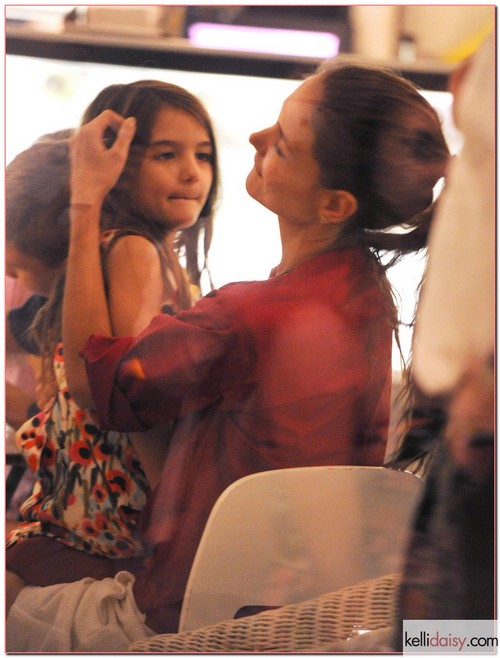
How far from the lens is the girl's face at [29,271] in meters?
1.21

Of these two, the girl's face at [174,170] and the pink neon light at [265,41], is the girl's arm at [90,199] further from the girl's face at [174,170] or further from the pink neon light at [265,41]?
the pink neon light at [265,41]

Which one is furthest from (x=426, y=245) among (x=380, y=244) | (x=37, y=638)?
(x=37, y=638)

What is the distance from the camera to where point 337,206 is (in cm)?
119

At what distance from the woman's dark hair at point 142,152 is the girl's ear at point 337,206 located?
0.16 meters

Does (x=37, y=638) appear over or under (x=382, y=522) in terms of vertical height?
under

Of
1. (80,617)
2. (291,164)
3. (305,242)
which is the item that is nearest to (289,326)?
(305,242)

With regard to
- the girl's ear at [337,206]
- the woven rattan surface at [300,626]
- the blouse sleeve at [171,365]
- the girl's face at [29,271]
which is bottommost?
the woven rattan surface at [300,626]

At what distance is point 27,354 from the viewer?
1222mm

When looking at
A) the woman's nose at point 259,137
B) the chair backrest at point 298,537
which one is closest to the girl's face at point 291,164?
the woman's nose at point 259,137

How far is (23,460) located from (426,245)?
0.65 metres

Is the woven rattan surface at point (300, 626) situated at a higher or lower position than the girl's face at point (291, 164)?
lower

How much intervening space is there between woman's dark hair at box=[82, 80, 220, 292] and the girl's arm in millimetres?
11

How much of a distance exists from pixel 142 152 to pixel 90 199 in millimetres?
99

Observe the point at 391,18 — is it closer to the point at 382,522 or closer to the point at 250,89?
the point at 250,89
